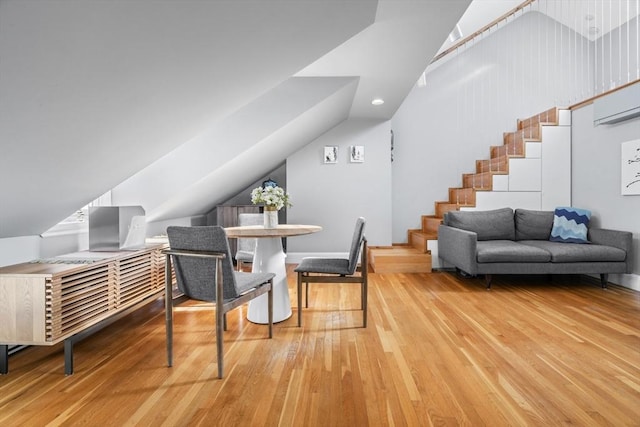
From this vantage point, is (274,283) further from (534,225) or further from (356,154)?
(534,225)

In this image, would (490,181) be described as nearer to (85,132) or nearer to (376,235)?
(376,235)

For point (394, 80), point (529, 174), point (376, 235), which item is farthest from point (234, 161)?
point (529, 174)

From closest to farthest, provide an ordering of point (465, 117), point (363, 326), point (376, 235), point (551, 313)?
point (363, 326) → point (551, 313) → point (376, 235) → point (465, 117)

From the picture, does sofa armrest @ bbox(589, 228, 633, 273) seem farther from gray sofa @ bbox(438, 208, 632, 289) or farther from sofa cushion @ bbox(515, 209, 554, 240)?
sofa cushion @ bbox(515, 209, 554, 240)

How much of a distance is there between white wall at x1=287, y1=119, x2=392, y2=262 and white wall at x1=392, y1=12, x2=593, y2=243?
51 centimetres

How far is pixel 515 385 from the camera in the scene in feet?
5.80

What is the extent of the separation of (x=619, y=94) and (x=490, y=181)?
5.26ft

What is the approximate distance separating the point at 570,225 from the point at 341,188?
294 centimetres

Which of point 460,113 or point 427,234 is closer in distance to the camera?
point 427,234

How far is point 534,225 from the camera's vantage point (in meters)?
4.44

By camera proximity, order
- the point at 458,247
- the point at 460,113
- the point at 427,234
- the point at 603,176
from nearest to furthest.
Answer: the point at 458,247 < the point at 603,176 < the point at 427,234 < the point at 460,113

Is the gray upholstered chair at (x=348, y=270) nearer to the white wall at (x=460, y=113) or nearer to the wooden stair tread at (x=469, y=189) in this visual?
the wooden stair tread at (x=469, y=189)

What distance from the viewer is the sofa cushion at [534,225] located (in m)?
4.42

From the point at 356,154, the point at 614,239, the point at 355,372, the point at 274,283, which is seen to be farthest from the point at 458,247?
the point at 355,372
